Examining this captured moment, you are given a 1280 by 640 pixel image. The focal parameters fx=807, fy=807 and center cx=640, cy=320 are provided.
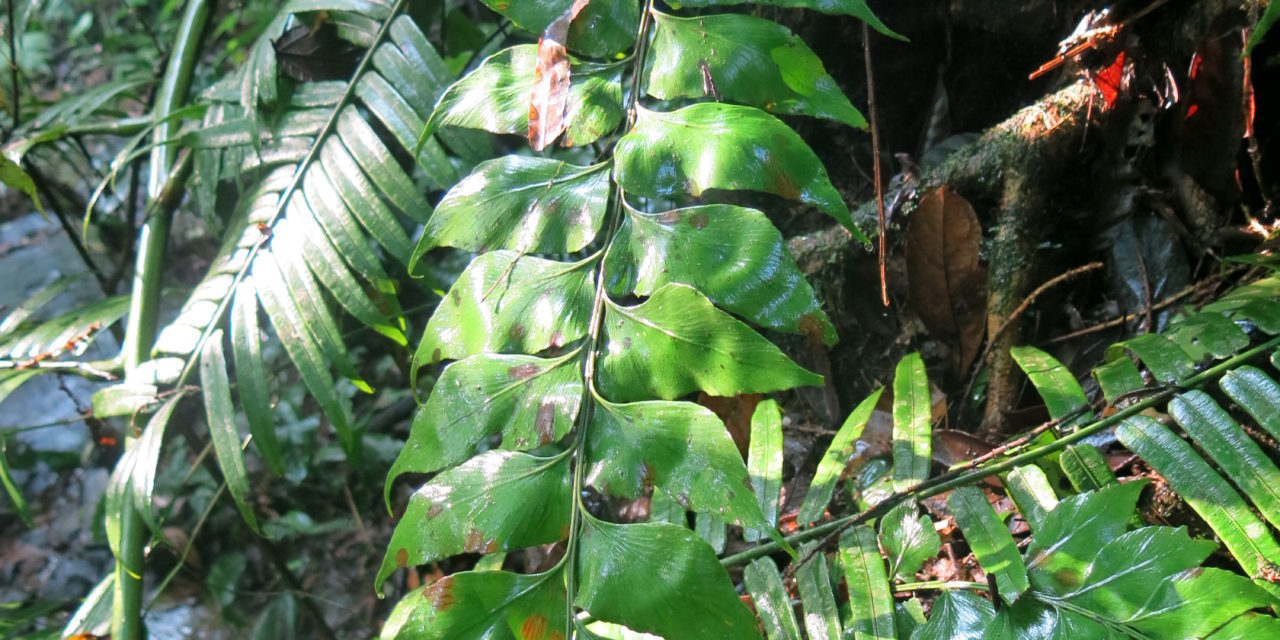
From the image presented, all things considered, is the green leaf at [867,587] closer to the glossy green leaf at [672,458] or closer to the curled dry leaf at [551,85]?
the glossy green leaf at [672,458]

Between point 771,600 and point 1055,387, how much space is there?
0.53 metres

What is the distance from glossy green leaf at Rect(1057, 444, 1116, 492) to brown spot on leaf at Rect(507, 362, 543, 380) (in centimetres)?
73

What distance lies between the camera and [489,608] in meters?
0.87

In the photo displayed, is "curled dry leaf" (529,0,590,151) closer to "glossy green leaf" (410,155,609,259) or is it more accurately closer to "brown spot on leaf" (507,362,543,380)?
"glossy green leaf" (410,155,609,259)

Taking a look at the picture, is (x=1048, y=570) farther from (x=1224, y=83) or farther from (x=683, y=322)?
(x=1224, y=83)

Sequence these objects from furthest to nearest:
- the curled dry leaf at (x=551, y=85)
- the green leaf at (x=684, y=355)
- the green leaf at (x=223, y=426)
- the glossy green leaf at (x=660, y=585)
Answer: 1. the green leaf at (x=223, y=426)
2. the curled dry leaf at (x=551, y=85)
3. the green leaf at (x=684, y=355)
4. the glossy green leaf at (x=660, y=585)

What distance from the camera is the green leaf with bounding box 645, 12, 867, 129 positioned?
107cm

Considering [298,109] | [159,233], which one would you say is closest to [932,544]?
[298,109]

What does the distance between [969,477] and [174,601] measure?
2.75m

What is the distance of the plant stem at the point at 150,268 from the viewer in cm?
162

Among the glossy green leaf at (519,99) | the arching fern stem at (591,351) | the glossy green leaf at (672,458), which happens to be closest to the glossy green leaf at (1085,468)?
the glossy green leaf at (672,458)

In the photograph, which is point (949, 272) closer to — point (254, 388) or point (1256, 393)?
point (1256, 393)

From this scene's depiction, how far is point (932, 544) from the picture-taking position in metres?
1.07

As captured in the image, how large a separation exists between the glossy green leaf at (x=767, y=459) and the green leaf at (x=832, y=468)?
47 millimetres
